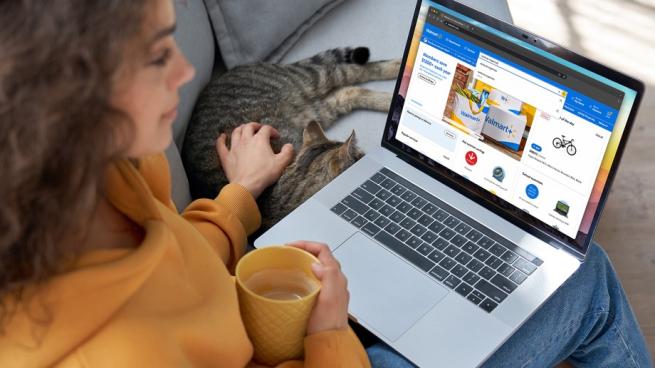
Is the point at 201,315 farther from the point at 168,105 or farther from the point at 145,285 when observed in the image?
the point at 168,105

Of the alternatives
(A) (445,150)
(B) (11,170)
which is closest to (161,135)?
(B) (11,170)

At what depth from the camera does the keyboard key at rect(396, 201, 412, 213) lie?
1391 millimetres

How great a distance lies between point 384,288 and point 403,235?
11 cm

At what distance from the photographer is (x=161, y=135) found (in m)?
0.77

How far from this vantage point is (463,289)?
1272 mm

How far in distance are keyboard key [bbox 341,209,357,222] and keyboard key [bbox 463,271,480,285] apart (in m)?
0.22

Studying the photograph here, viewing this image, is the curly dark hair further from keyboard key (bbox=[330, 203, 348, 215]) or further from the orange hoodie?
keyboard key (bbox=[330, 203, 348, 215])

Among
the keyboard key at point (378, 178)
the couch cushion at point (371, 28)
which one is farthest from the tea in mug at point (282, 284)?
the couch cushion at point (371, 28)

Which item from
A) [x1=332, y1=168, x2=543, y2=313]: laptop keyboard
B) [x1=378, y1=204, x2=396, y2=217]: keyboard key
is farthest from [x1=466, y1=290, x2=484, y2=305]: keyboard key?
[x1=378, y1=204, x2=396, y2=217]: keyboard key

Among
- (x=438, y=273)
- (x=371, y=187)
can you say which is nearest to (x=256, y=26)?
(x=371, y=187)

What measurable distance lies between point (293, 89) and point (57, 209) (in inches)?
45.1

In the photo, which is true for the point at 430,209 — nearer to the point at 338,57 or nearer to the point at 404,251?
the point at 404,251

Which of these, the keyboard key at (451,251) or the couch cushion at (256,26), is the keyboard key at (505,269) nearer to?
the keyboard key at (451,251)

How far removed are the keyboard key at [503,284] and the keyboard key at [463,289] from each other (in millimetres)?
40
